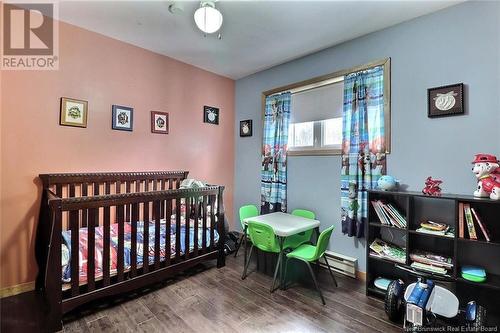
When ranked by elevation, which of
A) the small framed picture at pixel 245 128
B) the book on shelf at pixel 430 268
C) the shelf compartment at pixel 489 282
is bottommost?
the shelf compartment at pixel 489 282

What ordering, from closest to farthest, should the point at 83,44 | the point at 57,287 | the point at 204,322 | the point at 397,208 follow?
1. the point at 57,287
2. the point at 204,322
3. the point at 397,208
4. the point at 83,44

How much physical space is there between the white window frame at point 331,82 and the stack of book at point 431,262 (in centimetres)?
99

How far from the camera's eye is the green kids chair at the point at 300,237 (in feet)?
8.55

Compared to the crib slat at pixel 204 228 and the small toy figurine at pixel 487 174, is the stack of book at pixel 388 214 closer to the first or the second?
the small toy figurine at pixel 487 174

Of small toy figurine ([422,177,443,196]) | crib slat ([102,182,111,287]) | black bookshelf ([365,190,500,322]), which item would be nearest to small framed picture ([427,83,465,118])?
small toy figurine ([422,177,443,196])

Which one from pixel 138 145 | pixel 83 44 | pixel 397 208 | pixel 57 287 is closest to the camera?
pixel 57 287

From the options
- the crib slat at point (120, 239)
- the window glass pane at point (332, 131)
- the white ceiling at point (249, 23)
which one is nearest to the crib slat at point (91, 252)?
the crib slat at point (120, 239)

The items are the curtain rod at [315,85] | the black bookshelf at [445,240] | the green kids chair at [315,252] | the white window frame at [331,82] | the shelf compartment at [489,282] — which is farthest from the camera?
the curtain rod at [315,85]

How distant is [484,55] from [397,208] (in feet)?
4.74

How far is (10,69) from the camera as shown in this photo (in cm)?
220

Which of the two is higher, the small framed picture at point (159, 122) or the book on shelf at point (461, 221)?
the small framed picture at point (159, 122)

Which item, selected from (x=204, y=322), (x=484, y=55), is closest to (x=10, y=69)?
(x=204, y=322)

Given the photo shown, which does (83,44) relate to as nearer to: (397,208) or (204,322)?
(204,322)

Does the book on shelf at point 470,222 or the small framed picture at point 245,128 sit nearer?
the book on shelf at point 470,222
